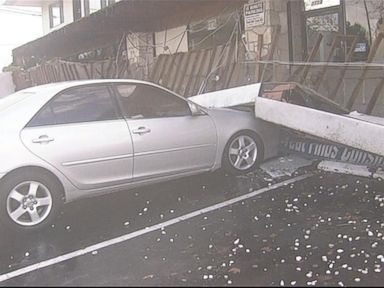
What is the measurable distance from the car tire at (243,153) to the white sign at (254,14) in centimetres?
409

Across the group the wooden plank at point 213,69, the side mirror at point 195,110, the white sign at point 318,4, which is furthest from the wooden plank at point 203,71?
the side mirror at point 195,110

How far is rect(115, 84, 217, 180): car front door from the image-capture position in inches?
262

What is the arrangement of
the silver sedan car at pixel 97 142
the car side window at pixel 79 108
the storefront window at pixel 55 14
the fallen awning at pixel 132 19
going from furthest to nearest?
the storefront window at pixel 55 14 < the fallen awning at pixel 132 19 < the car side window at pixel 79 108 < the silver sedan car at pixel 97 142

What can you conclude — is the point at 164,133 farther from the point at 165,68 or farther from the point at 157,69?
the point at 157,69

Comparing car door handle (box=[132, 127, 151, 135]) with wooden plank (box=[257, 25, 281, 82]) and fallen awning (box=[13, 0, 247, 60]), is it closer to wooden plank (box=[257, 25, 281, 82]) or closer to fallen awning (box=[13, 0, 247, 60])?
wooden plank (box=[257, 25, 281, 82])

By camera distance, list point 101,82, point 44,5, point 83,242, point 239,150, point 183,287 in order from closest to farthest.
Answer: point 183,287, point 83,242, point 101,82, point 239,150, point 44,5

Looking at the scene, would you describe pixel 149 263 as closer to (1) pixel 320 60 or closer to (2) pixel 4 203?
(2) pixel 4 203

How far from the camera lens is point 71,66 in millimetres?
18125

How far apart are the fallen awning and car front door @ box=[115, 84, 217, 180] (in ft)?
17.8

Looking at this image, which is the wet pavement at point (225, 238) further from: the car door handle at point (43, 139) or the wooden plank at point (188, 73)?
the wooden plank at point (188, 73)

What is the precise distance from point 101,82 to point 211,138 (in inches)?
63.6

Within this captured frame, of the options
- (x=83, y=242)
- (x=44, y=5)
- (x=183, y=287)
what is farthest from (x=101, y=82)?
(x=44, y=5)

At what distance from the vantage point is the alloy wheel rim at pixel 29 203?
18.9 ft

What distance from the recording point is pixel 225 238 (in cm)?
512
